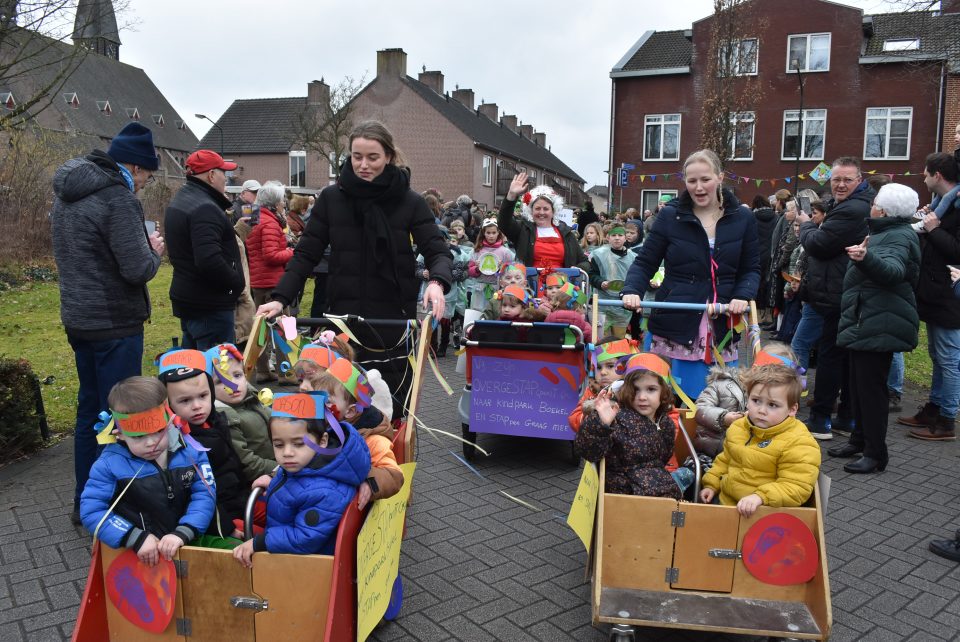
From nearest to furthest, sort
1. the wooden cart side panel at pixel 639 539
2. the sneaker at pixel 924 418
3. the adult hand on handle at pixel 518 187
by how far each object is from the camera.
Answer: the wooden cart side panel at pixel 639 539 → the adult hand on handle at pixel 518 187 → the sneaker at pixel 924 418

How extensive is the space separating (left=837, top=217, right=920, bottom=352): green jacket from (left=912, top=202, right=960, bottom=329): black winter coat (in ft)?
2.34

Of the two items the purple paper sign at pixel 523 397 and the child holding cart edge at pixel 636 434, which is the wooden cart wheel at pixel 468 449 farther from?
the child holding cart edge at pixel 636 434

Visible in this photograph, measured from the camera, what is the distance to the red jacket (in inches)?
318

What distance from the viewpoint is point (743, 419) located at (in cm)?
352

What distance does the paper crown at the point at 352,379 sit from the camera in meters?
3.47

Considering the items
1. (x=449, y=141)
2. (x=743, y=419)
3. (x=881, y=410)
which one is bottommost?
(x=881, y=410)

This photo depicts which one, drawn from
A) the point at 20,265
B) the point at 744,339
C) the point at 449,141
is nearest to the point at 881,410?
the point at 744,339

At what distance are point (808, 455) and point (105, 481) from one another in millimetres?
2996

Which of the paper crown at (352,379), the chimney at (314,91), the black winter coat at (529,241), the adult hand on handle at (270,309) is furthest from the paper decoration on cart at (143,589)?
the chimney at (314,91)

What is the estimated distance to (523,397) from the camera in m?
5.49

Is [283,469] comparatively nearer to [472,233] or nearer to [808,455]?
[808,455]

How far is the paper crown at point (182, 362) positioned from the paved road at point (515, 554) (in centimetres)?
131

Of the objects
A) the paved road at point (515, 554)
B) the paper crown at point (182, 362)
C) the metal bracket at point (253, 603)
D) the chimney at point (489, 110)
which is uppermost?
the chimney at point (489, 110)

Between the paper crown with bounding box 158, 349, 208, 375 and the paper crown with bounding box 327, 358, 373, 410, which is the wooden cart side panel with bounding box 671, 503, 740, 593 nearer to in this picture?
the paper crown with bounding box 327, 358, 373, 410
